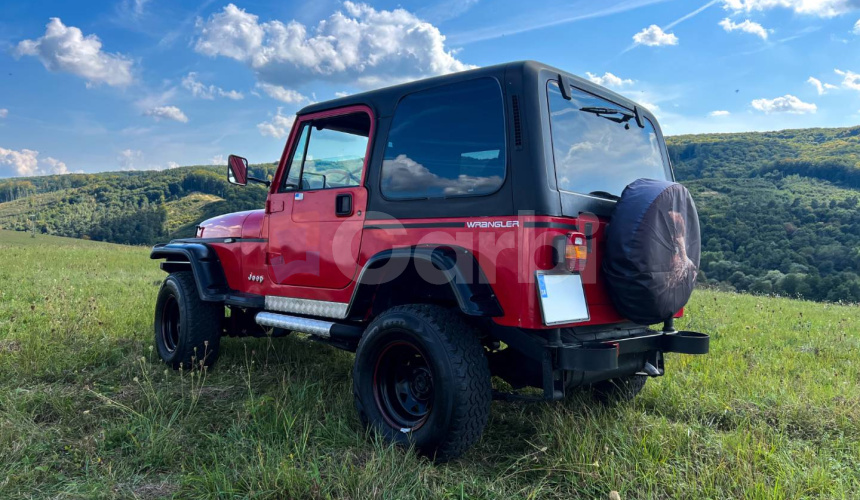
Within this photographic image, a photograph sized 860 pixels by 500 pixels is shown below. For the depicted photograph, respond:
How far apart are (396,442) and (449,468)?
1.06 feet

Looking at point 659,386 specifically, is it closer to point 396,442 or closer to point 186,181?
point 396,442

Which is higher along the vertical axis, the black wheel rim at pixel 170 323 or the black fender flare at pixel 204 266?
the black fender flare at pixel 204 266

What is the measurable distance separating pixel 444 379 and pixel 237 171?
2793 mm

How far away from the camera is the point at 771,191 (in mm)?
48844

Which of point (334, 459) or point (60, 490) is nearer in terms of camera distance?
point (60, 490)

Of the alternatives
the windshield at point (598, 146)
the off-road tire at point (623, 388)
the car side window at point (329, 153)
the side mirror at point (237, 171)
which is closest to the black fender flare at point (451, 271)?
the windshield at point (598, 146)

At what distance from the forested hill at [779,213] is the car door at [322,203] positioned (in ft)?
68.5

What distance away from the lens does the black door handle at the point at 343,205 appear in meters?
3.68

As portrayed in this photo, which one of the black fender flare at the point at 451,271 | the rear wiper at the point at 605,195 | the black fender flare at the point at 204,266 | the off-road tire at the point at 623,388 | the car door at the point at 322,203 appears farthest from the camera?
the black fender flare at the point at 204,266

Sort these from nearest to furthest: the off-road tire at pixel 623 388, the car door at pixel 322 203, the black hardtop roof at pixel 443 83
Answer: the black hardtop roof at pixel 443 83, the car door at pixel 322 203, the off-road tire at pixel 623 388

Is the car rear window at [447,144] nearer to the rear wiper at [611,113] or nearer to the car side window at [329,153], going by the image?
the car side window at [329,153]

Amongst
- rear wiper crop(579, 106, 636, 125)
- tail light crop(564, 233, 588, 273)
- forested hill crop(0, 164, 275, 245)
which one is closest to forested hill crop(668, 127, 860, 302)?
rear wiper crop(579, 106, 636, 125)

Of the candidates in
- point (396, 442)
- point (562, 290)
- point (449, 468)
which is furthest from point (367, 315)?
point (562, 290)

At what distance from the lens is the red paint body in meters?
2.79
